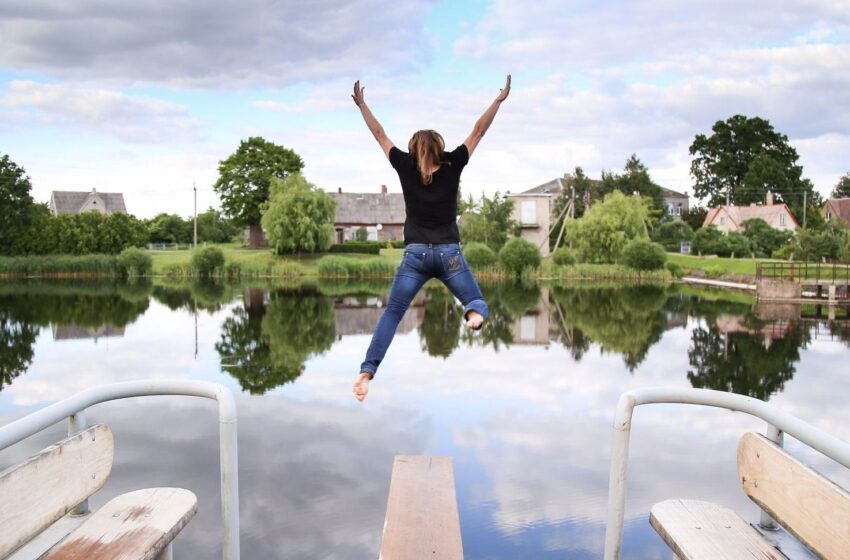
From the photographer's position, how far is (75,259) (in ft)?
177

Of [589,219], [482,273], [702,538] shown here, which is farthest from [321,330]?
[589,219]

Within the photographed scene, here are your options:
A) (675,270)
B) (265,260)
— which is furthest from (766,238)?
(265,260)

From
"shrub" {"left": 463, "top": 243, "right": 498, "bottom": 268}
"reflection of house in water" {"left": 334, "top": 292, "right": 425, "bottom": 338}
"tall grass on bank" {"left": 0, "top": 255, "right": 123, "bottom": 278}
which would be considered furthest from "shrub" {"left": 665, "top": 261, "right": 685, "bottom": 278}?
"tall grass on bank" {"left": 0, "top": 255, "right": 123, "bottom": 278}

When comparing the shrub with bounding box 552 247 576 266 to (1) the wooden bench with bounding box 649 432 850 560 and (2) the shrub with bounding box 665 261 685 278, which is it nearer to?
(2) the shrub with bounding box 665 261 685 278

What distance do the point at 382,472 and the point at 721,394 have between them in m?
7.81

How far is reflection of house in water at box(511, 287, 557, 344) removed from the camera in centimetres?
2489

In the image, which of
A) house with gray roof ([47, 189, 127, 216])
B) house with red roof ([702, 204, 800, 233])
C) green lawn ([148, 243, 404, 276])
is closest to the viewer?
green lawn ([148, 243, 404, 276])

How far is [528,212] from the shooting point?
220ft

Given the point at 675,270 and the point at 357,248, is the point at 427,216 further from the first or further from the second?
the point at 357,248

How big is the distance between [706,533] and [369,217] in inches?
3058

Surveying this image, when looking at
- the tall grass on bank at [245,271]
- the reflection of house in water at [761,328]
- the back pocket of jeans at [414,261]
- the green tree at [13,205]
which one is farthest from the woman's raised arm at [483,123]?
the green tree at [13,205]

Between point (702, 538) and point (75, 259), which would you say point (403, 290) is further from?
point (75, 259)

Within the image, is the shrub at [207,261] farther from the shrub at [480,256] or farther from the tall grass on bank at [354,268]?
the shrub at [480,256]

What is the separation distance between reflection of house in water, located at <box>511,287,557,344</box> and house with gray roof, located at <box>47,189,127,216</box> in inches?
2851
